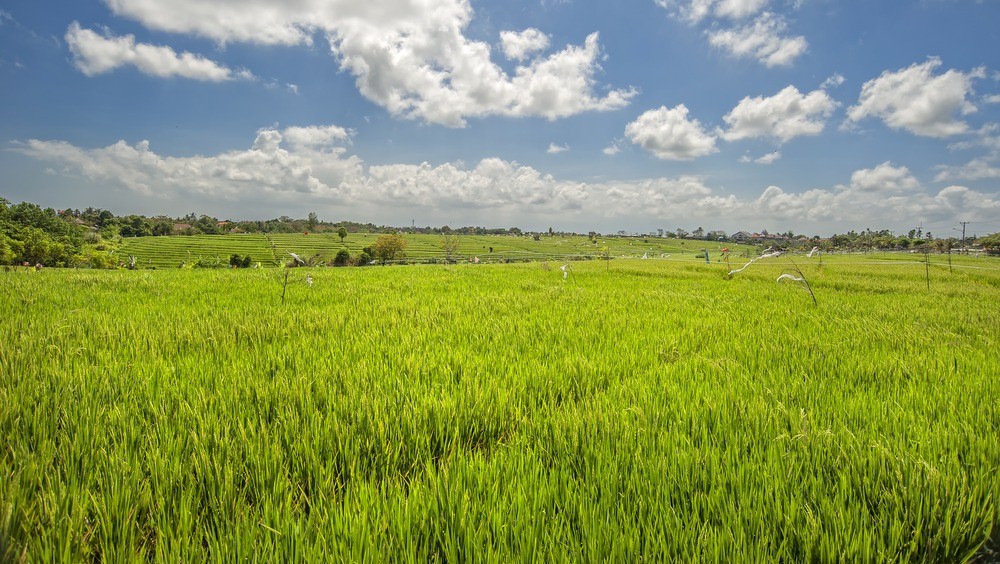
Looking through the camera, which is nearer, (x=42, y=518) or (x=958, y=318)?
(x=42, y=518)

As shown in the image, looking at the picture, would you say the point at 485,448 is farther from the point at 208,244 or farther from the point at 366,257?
the point at 208,244

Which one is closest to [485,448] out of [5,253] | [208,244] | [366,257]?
[366,257]

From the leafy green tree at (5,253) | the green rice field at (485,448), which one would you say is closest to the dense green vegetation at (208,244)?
the leafy green tree at (5,253)

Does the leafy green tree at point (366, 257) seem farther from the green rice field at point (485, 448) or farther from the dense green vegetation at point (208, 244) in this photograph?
the green rice field at point (485, 448)

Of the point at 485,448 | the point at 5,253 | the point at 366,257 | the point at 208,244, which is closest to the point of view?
the point at 485,448

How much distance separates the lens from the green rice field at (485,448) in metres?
1.18

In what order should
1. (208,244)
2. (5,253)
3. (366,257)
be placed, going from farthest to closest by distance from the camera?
(208,244), (366,257), (5,253)

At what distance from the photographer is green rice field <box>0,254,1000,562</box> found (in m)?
1.18

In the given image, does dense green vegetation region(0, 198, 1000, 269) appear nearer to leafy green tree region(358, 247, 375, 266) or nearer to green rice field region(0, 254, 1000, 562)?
leafy green tree region(358, 247, 375, 266)

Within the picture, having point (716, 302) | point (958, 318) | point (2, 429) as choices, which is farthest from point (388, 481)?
point (958, 318)

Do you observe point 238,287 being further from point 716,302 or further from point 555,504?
point 716,302

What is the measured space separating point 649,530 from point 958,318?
7.79 metres

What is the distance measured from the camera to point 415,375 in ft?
8.98

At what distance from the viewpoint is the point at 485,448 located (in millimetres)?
2008
